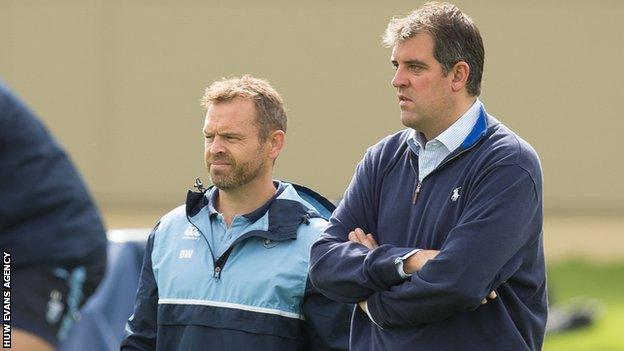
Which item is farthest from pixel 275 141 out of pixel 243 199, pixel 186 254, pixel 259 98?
pixel 186 254

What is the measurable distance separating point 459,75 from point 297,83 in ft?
49.3

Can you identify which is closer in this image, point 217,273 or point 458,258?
point 458,258

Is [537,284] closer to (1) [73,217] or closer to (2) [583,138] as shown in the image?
(1) [73,217]

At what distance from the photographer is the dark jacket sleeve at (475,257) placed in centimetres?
456

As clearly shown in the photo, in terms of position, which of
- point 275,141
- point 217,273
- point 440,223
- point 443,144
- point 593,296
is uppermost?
point 443,144

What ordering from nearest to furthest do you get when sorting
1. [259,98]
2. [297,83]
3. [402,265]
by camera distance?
[402,265]
[259,98]
[297,83]

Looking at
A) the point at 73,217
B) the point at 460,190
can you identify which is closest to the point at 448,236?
the point at 460,190

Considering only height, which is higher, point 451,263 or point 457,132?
point 457,132

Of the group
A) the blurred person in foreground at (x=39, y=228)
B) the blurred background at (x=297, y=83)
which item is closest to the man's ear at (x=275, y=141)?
the blurred person in foreground at (x=39, y=228)

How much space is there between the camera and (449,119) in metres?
4.95

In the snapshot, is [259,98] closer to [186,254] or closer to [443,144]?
[186,254]

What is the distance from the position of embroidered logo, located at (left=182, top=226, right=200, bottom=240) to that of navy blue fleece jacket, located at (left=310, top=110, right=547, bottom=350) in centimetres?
53

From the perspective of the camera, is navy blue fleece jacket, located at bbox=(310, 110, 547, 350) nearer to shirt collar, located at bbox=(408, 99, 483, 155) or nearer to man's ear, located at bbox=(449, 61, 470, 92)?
shirt collar, located at bbox=(408, 99, 483, 155)

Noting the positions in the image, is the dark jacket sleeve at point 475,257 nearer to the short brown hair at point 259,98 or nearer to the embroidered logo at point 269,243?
the embroidered logo at point 269,243
